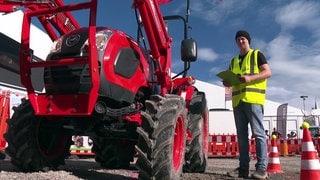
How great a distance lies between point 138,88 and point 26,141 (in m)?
1.71

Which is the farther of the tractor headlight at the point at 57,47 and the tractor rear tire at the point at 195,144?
the tractor rear tire at the point at 195,144

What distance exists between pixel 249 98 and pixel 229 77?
1.37 ft

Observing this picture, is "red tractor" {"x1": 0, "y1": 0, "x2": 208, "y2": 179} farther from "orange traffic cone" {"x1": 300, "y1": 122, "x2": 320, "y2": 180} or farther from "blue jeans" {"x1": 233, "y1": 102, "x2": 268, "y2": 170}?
"orange traffic cone" {"x1": 300, "y1": 122, "x2": 320, "y2": 180}

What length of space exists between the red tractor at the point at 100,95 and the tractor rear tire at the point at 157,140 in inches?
0.5

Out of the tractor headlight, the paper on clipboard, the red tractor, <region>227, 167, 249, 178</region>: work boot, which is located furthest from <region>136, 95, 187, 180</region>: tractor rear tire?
the tractor headlight

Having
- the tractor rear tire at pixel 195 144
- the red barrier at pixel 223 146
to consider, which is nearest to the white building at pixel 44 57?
the red barrier at pixel 223 146

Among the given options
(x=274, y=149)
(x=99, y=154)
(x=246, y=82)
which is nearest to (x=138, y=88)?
(x=246, y=82)

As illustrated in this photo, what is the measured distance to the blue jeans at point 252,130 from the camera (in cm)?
610

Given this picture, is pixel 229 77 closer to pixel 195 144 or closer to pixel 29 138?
pixel 195 144

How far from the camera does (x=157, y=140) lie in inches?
198

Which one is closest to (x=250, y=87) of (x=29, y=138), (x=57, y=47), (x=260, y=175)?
(x=260, y=175)

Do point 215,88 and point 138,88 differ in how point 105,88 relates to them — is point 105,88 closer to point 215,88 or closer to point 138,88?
point 138,88

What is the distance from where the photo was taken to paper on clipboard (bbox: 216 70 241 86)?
20.1 feet

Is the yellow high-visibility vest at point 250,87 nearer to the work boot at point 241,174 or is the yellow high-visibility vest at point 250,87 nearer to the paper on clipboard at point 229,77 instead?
the paper on clipboard at point 229,77
